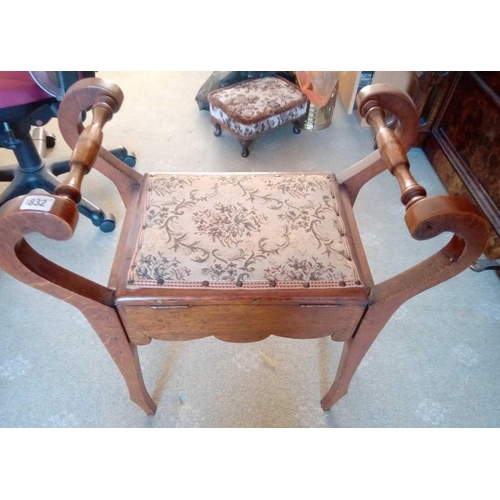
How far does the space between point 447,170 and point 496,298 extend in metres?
0.66

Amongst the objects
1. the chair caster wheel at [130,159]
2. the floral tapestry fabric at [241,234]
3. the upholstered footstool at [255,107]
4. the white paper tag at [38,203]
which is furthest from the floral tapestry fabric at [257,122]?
the white paper tag at [38,203]

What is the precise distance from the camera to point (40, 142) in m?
1.73

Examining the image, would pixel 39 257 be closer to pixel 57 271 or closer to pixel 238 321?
pixel 57 271

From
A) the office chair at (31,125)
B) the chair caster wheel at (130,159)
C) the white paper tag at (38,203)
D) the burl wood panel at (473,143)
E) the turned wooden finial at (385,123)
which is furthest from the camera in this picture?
the chair caster wheel at (130,159)

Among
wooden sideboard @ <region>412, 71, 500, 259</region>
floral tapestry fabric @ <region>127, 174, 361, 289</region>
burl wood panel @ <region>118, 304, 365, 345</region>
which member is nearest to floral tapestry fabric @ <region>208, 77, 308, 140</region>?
wooden sideboard @ <region>412, 71, 500, 259</region>

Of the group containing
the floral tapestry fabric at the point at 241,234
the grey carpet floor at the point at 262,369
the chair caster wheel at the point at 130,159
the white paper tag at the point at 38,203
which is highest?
the white paper tag at the point at 38,203

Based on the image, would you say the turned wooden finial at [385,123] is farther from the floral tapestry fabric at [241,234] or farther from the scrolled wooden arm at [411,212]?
the floral tapestry fabric at [241,234]

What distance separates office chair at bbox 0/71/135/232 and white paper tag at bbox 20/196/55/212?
65 centimetres

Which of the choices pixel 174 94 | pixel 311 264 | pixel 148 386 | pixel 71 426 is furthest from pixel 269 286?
pixel 174 94

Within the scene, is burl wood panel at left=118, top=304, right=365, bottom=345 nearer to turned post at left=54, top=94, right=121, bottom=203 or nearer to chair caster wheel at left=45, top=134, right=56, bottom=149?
turned post at left=54, top=94, right=121, bottom=203

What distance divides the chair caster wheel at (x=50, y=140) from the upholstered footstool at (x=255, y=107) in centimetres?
79

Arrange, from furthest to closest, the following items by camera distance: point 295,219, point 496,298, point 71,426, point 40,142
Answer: point 40,142 → point 496,298 → point 71,426 → point 295,219

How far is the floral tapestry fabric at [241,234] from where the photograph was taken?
719mm

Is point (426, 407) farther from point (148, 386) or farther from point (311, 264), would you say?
point (148, 386)
